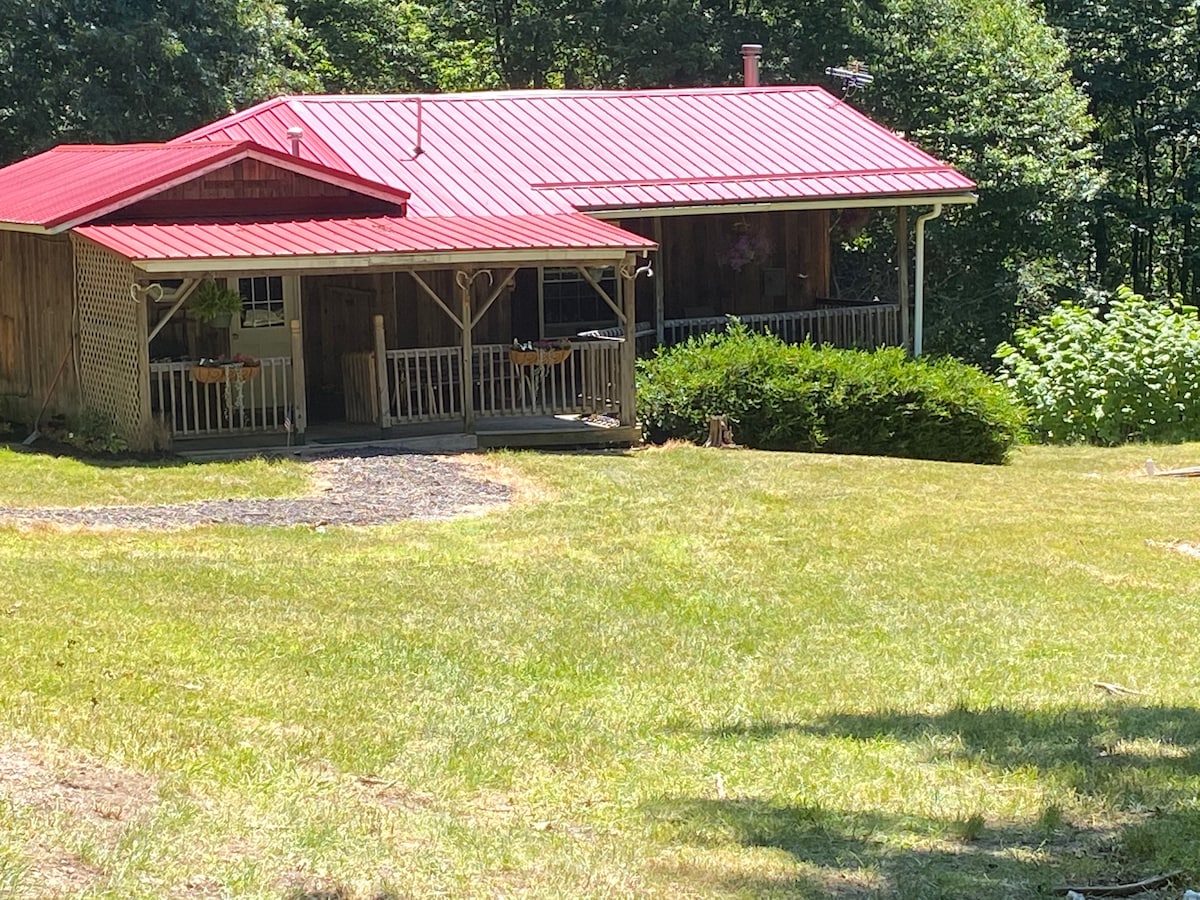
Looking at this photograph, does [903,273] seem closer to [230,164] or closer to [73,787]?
[230,164]

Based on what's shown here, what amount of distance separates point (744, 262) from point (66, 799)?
19396 mm

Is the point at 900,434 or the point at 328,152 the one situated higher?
the point at 328,152

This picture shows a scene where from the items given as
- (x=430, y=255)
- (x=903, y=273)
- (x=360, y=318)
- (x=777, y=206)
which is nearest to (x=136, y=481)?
(x=430, y=255)

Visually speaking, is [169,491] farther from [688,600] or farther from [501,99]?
[501,99]

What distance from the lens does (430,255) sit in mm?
18578

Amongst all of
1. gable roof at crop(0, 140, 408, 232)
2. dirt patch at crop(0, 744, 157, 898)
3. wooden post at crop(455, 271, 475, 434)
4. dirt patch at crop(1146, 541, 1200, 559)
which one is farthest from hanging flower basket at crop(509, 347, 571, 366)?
dirt patch at crop(0, 744, 157, 898)

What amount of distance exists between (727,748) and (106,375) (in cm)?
1252

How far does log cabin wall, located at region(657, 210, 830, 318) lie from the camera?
2478 centimetres

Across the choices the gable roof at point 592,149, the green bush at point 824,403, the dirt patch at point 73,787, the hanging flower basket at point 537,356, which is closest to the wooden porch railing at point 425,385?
the hanging flower basket at point 537,356

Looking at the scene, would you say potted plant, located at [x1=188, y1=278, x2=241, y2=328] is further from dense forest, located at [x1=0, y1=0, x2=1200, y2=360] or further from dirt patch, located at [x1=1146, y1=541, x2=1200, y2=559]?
dense forest, located at [x1=0, y1=0, x2=1200, y2=360]

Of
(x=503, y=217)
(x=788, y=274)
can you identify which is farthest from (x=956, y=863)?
(x=788, y=274)

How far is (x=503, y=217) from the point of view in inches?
850

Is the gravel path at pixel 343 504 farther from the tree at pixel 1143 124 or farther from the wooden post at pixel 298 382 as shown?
the tree at pixel 1143 124

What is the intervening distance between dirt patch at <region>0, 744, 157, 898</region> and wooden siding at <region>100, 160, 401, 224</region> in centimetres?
1279
